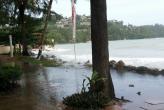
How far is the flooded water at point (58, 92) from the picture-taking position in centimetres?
954

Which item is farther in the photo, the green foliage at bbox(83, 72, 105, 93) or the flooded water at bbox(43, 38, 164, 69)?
the flooded water at bbox(43, 38, 164, 69)

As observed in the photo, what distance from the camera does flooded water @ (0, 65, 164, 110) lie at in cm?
954

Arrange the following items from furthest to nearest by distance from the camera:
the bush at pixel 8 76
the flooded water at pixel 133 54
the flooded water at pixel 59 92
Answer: the flooded water at pixel 133 54 < the bush at pixel 8 76 < the flooded water at pixel 59 92

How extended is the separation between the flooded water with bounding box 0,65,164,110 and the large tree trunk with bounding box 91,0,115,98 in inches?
41.1

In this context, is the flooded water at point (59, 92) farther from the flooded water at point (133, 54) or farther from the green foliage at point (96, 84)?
the flooded water at point (133, 54)

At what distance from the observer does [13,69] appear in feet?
37.7

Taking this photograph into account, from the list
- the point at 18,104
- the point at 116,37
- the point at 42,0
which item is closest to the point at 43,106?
the point at 18,104

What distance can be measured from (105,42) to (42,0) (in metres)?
17.8

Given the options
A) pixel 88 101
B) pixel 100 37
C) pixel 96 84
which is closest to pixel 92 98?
pixel 88 101

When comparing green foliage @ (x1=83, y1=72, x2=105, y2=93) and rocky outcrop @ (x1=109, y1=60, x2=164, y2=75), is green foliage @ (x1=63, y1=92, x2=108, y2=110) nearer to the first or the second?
green foliage @ (x1=83, y1=72, x2=105, y2=93)

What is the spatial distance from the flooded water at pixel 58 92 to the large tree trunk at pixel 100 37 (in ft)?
3.43

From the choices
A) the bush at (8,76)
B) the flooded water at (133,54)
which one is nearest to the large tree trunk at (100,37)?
the bush at (8,76)

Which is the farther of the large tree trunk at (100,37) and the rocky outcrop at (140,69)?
the rocky outcrop at (140,69)

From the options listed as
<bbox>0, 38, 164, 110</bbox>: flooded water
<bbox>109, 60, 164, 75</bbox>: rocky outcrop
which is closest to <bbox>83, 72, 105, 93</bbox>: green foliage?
<bbox>0, 38, 164, 110</bbox>: flooded water
